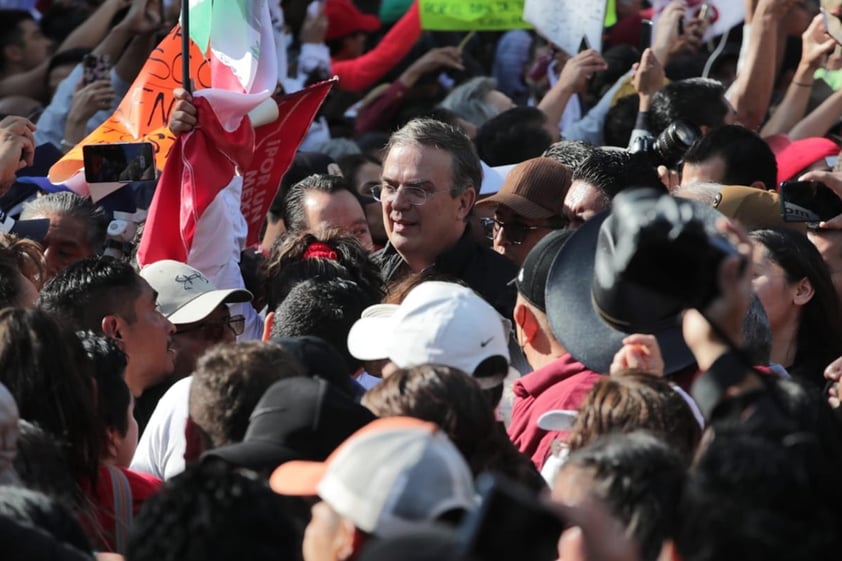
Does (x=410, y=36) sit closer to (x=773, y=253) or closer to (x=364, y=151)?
(x=364, y=151)

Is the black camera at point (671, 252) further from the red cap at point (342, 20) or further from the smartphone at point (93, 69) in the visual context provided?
the red cap at point (342, 20)

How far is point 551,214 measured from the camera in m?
5.46

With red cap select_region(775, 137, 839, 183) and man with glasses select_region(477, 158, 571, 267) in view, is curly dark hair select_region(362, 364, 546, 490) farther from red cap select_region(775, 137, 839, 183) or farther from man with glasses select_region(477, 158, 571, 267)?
red cap select_region(775, 137, 839, 183)

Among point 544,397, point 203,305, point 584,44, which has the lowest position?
point 584,44

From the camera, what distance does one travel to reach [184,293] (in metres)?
5.02

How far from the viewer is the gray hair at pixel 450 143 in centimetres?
548

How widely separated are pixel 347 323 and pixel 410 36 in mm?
5796

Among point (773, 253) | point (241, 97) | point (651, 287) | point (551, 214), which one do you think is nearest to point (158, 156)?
point (241, 97)

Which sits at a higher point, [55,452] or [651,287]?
[651,287]

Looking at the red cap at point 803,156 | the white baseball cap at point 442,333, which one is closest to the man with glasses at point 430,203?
the white baseball cap at point 442,333

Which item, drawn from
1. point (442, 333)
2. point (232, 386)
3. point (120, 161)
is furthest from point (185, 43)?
point (232, 386)

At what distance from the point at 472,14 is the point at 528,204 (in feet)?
10.8

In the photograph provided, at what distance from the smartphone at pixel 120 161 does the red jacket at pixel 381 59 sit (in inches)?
169

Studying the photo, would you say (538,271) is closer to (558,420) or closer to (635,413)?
(558,420)
